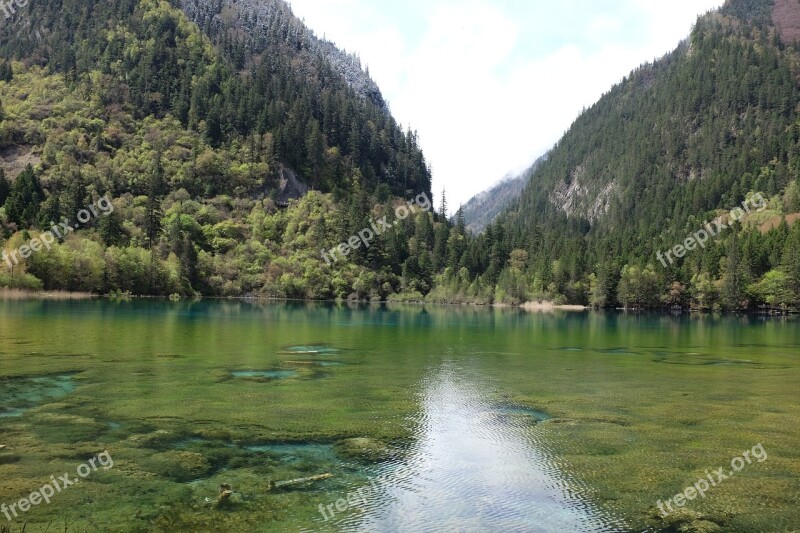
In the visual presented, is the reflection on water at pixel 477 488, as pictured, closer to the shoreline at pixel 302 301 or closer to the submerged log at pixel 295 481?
the submerged log at pixel 295 481

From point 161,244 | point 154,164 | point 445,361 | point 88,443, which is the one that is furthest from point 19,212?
point 88,443

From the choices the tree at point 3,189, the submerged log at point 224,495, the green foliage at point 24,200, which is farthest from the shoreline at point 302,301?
the submerged log at point 224,495

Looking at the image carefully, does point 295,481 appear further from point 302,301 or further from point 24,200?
point 302,301

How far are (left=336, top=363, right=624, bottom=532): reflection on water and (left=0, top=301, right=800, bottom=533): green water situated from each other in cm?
6

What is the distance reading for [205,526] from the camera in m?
10.5

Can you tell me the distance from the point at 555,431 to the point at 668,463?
12.4 feet

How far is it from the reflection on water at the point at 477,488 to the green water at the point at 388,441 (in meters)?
0.06

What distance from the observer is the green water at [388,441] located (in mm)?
11430

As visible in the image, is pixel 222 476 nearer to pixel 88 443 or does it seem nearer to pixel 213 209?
pixel 88 443

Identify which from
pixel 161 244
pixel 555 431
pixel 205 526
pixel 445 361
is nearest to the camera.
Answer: pixel 205 526

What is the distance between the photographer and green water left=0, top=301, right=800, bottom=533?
11430 millimetres

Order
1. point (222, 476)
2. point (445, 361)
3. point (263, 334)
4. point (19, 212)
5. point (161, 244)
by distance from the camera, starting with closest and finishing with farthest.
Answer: point (222, 476) < point (445, 361) < point (263, 334) < point (19, 212) < point (161, 244)

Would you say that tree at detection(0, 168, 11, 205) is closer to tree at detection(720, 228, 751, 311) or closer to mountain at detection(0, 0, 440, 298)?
mountain at detection(0, 0, 440, 298)

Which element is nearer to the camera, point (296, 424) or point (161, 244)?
point (296, 424)
